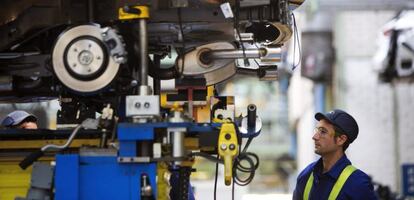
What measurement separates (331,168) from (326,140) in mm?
197

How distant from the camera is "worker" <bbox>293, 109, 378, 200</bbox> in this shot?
4.62 metres

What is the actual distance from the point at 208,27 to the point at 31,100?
54.4 inches

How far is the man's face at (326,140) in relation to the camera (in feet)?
15.9

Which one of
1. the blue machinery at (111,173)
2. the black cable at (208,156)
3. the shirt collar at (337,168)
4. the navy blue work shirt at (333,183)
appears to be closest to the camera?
the blue machinery at (111,173)

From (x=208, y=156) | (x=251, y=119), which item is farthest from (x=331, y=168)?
(x=208, y=156)

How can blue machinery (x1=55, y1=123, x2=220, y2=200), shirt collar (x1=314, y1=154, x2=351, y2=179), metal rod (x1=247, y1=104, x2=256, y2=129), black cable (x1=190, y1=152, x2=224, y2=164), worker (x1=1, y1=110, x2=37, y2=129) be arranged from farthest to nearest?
worker (x1=1, y1=110, x2=37, y2=129) → shirt collar (x1=314, y1=154, x2=351, y2=179) → metal rod (x1=247, y1=104, x2=256, y2=129) → black cable (x1=190, y1=152, x2=224, y2=164) → blue machinery (x1=55, y1=123, x2=220, y2=200)

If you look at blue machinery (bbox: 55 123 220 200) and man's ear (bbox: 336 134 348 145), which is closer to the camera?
blue machinery (bbox: 55 123 220 200)

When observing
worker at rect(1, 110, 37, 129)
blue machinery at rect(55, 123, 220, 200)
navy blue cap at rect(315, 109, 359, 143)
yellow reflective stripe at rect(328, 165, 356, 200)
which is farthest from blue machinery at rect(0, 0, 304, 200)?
worker at rect(1, 110, 37, 129)

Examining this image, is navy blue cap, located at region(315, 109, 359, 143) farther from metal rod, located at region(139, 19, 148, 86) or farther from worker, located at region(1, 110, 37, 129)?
worker, located at region(1, 110, 37, 129)

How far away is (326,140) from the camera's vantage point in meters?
4.87

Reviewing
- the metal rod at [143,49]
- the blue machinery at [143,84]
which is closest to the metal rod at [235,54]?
the blue machinery at [143,84]

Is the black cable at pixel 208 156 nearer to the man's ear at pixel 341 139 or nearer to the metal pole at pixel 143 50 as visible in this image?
the metal pole at pixel 143 50

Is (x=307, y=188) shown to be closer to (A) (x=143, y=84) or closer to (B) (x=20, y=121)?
(A) (x=143, y=84)

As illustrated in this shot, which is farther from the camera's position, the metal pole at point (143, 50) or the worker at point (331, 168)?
the worker at point (331, 168)
